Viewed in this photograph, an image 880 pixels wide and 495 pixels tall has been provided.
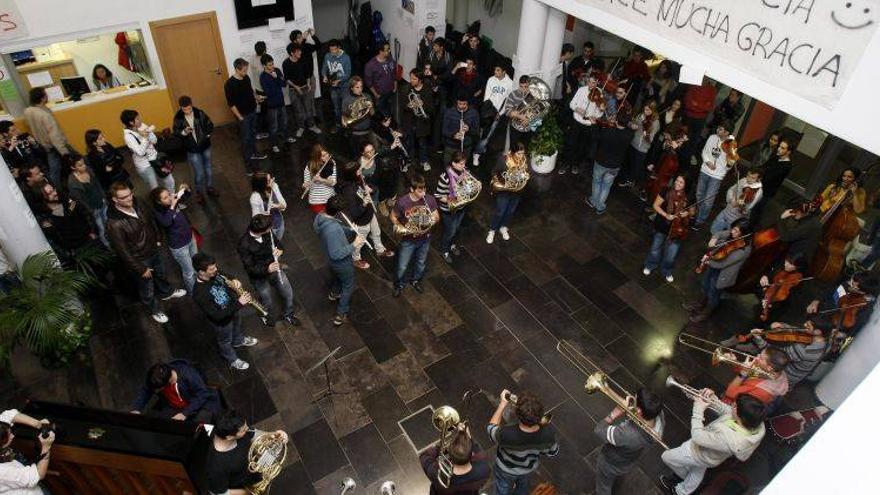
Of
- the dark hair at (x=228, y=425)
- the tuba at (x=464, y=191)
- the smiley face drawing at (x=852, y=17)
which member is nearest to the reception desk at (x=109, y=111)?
the tuba at (x=464, y=191)

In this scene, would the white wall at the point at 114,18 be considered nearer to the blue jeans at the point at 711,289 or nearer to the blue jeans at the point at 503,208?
the blue jeans at the point at 503,208

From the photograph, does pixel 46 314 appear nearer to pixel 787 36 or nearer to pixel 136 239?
pixel 136 239

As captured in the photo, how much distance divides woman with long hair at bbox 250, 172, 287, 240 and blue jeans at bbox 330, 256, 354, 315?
0.81 metres

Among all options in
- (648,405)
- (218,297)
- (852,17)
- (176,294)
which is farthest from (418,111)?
(648,405)

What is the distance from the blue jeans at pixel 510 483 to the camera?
4.79 m

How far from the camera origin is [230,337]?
20.3ft

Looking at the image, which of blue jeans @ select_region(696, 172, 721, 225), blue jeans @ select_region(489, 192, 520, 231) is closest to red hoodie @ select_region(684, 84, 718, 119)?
blue jeans @ select_region(696, 172, 721, 225)

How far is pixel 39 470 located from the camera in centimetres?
412

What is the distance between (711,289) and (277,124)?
7.31 metres

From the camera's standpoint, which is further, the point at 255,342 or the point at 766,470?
the point at 255,342

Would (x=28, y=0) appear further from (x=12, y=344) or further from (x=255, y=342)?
(x=255, y=342)

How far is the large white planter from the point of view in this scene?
9188 millimetres

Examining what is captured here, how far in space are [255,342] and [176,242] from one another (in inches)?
57.8

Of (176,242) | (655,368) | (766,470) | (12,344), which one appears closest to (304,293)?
(176,242)
